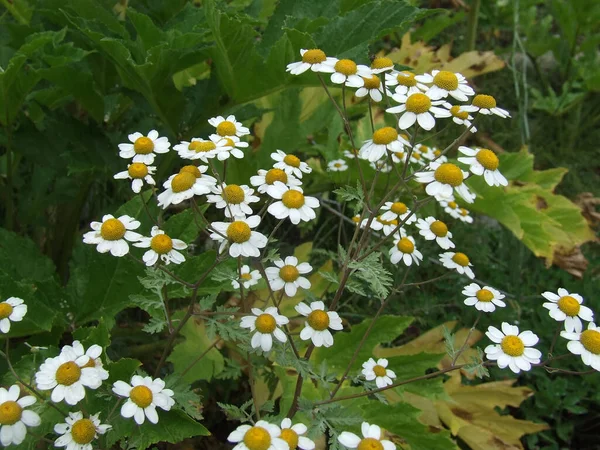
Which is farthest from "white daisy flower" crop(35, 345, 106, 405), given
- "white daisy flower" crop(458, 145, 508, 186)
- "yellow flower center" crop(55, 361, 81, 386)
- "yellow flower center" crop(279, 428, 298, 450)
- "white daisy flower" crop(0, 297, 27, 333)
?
"white daisy flower" crop(458, 145, 508, 186)

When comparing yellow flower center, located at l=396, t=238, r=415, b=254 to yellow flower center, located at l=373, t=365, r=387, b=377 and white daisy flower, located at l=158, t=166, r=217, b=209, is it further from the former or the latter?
white daisy flower, located at l=158, t=166, r=217, b=209

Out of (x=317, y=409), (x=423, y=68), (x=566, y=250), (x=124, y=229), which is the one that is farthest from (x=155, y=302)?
(x=423, y=68)

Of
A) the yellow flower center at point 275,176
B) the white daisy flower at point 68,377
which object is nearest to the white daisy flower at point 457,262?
the yellow flower center at point 275,176

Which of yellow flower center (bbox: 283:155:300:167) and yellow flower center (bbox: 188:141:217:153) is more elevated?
yellow flower center (bbox: 188:141:217:153)

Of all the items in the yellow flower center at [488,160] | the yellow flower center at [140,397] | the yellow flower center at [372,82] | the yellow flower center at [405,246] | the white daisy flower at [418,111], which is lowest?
the yellow flower center at [405,246]

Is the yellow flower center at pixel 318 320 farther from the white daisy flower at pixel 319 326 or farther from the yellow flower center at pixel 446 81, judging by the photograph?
the yellow flower center at pixel 446 81

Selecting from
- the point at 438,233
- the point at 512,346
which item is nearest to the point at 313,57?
the point at 438,233
